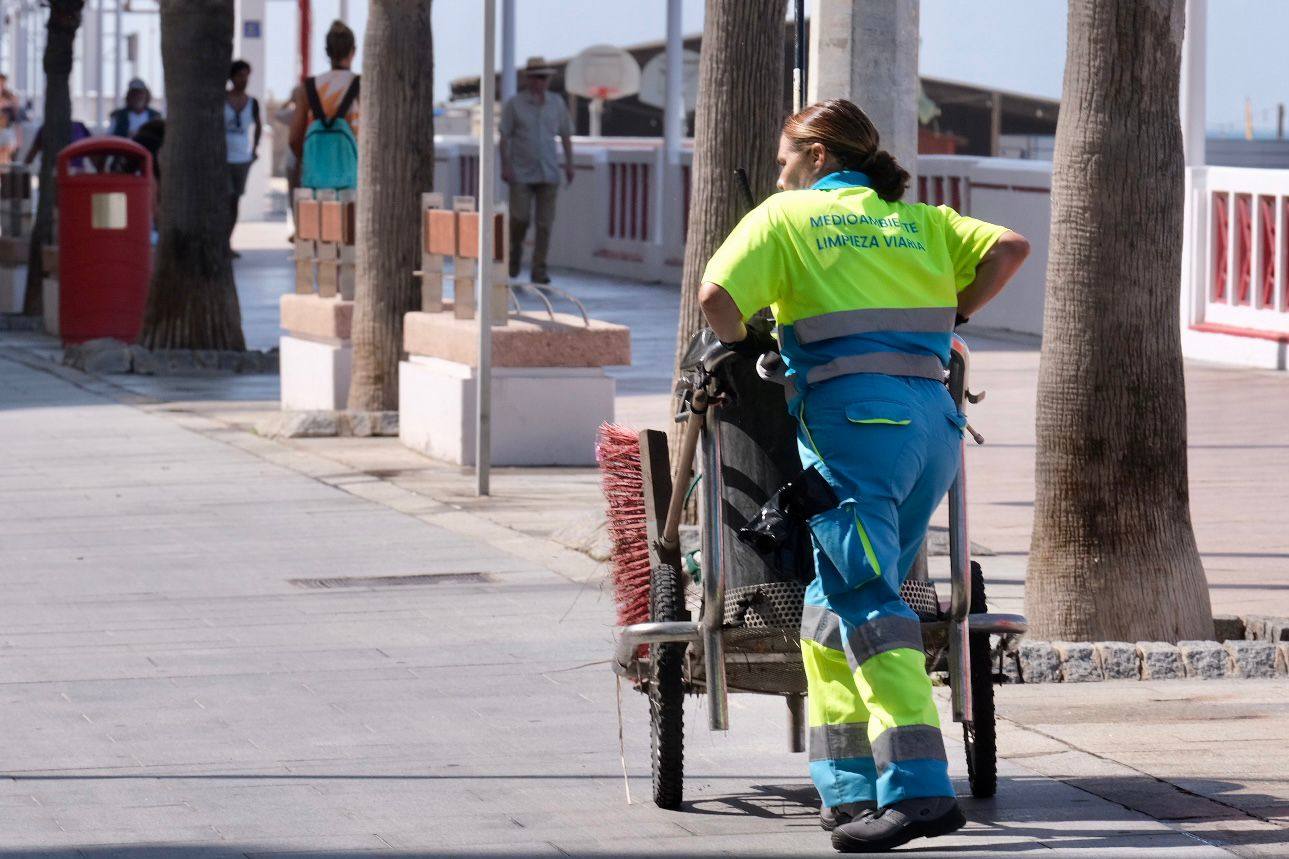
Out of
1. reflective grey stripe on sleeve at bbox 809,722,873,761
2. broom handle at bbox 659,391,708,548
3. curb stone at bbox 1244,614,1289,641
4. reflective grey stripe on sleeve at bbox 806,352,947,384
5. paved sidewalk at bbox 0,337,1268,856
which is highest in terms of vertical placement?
reflective grey stripe on sleeve at bbox 806,352,947,384

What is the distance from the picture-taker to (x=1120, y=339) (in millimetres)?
7348

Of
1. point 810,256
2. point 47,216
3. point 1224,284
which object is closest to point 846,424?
point 810,256

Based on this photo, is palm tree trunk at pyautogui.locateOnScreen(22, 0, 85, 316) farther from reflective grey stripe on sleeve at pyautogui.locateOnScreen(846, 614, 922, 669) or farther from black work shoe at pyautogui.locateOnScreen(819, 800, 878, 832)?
reflective grey stripe on sleeve at pyautogui.locateOnScreen(846, 614, 922, 669)

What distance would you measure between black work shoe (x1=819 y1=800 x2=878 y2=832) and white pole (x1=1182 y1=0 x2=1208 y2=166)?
43.0 ft

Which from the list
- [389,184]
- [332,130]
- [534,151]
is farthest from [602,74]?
[389,184]

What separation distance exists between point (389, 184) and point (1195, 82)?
22.4 ft

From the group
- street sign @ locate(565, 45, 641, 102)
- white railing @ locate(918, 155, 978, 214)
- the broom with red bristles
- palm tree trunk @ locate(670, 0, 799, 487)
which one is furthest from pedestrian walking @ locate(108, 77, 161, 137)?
the broom with red bristles

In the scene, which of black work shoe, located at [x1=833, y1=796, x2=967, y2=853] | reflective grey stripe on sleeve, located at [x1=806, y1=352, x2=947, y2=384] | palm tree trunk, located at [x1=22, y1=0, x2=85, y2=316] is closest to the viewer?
black work shoe, located at [x1=833, y1=796, x2=967, y2=853]

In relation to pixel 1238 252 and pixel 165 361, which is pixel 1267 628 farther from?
pixel 165 361

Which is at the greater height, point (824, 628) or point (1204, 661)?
point (824, 628)

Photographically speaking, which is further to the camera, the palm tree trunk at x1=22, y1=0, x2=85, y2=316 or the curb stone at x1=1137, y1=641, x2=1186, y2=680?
the palm tree trunk at x1=22, y1=0, x2=85, y2=316

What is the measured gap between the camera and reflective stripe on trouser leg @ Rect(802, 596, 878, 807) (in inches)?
213

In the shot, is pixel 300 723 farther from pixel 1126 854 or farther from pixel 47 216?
pixel 47 216

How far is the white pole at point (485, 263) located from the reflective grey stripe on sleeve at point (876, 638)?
5.87m
